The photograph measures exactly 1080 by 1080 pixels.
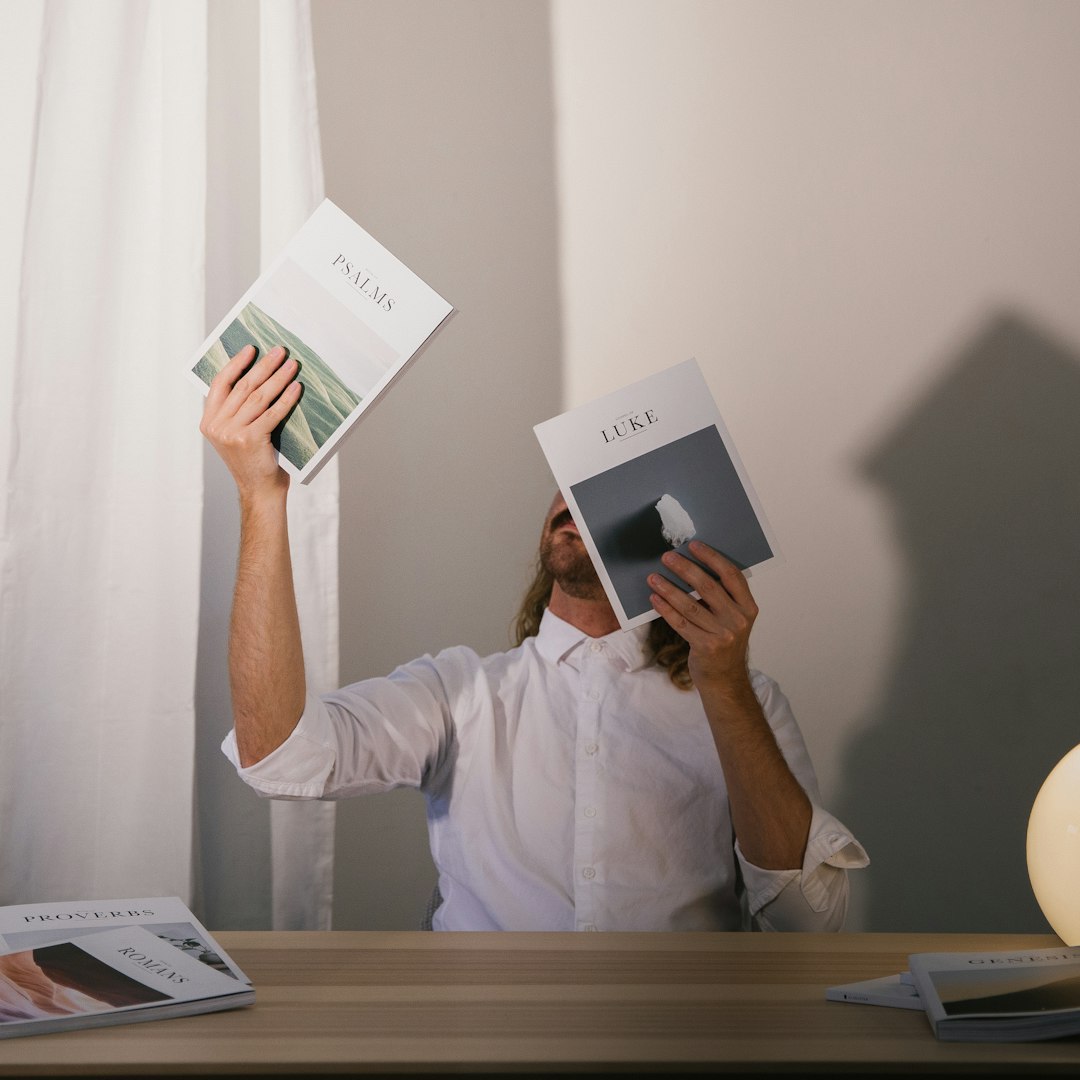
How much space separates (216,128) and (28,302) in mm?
381

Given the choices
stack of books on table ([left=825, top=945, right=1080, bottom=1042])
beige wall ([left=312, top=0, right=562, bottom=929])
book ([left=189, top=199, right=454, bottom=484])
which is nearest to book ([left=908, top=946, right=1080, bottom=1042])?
stack of books on table ([left=825, top=945, right=1080, bottom=1042])

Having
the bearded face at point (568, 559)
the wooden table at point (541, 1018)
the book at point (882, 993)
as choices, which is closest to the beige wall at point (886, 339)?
the bearded face at point (568, 559)

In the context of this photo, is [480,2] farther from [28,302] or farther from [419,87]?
[28,302]

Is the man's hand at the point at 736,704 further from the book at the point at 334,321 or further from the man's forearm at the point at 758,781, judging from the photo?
the book at the point at 334,321

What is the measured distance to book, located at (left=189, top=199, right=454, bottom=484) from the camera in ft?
3.99

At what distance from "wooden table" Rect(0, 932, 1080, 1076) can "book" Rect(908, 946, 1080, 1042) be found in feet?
0.05

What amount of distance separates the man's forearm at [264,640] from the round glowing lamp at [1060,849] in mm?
775

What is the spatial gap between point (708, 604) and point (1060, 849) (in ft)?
1.36

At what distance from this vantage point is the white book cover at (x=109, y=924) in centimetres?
91

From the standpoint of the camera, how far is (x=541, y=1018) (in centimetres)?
82

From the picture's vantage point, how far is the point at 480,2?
180 centimetres

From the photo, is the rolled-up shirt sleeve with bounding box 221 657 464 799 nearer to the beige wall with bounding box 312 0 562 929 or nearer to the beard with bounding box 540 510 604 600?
the beard with bounding box 540 510 604 600

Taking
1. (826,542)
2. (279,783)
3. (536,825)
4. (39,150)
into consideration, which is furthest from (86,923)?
(826,542)

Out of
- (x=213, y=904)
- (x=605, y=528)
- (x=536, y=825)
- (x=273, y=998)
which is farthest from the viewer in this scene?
(x=213, y=904)
